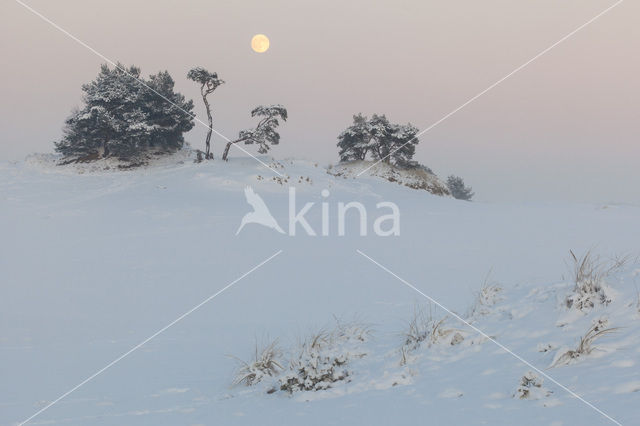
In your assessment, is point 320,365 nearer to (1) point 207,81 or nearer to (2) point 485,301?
(2) point 485,301

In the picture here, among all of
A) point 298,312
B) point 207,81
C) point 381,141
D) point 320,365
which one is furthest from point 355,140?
point 320,365

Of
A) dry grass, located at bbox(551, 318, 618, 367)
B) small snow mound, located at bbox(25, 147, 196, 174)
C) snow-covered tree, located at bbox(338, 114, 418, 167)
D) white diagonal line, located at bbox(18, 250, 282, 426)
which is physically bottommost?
white diagonal line, located at bbox(18, 250, 282, 426)

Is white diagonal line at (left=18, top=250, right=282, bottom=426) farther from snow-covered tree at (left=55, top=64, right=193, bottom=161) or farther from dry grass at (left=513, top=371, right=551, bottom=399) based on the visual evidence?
snow-covered tree at (left=55, top=64, right=193, bottom=161)

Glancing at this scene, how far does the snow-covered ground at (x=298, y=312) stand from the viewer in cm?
354

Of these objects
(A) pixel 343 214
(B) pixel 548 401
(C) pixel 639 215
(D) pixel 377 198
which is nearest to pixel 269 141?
(D) pixel 377 198

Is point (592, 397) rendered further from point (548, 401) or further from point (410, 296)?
point (410, 296)

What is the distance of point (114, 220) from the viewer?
13.7 meters

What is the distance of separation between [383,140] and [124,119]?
17.3m

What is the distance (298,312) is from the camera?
274 inches

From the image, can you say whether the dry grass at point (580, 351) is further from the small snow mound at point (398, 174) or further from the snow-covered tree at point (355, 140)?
the snow-covered tree at point (355, 140)

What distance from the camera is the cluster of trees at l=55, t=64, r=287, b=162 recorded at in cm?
2503

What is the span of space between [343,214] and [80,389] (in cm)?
1168

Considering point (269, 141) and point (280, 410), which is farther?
point (269, 141)

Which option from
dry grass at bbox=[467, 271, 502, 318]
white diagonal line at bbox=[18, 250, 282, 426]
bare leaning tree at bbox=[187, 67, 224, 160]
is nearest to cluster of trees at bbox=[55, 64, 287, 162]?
bare leaning tree at bbox=[187, 67, 224, 160]
